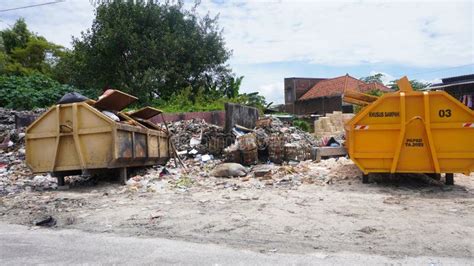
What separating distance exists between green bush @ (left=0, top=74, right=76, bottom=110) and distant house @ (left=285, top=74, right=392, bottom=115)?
82.0 feet

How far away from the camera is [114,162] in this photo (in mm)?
8125

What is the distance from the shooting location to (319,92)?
138 ft

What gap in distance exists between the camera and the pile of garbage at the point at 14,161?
903 centimetres

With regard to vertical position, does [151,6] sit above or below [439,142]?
above

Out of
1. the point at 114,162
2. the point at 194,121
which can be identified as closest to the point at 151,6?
the point at 194,121

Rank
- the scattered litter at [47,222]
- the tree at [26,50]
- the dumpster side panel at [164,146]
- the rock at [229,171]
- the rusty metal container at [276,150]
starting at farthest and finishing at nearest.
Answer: the tree at [26,50]
the rusty metal container at [276,150]
the dumpster side panel at [164,146]
the rock at [229,171]
the scattered litter at [47,222]

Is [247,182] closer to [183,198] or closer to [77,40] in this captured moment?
[183,198]

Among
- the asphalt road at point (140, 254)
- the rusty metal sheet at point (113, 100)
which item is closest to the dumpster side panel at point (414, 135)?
the asphalt road at point (140, 254)

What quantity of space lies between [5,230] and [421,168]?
6326mm

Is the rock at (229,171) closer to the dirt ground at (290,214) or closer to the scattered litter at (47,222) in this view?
the dirt ground at (290,214)

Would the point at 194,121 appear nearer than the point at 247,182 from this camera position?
No

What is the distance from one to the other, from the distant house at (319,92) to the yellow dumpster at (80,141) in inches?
1206

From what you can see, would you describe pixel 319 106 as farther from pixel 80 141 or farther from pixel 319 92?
pixel 80 141

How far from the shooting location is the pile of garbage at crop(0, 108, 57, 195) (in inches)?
355
